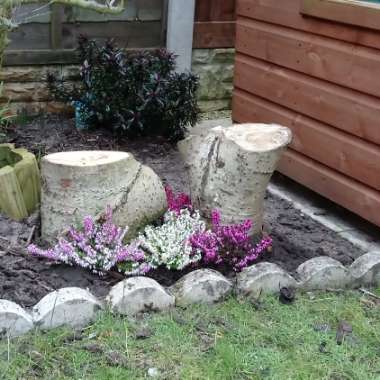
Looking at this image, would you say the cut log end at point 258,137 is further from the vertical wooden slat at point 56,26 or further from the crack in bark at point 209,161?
the vertical wooden slat at point 56,26

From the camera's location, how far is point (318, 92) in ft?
15.7

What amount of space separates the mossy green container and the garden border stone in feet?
3.09

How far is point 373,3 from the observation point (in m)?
4.32

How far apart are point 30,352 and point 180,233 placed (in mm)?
1108

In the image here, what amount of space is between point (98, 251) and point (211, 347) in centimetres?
80

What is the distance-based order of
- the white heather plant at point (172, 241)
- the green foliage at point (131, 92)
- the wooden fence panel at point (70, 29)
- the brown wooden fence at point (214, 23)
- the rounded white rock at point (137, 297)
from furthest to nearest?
the brown wooden fence at point (214, 23)
the wooden fence panel at point (70, 29)
the green foliage at point (131, 92)
the white heather plant at point (172, 241)
the rounded white rock at point (137, 297)

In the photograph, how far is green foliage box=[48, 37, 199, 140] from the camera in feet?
19.3

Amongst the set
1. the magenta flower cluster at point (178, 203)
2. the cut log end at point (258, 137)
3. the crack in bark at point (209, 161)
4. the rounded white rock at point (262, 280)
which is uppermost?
the cut log end at point (258, 137)

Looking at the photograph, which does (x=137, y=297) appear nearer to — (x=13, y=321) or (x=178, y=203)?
(x=13, y=321)

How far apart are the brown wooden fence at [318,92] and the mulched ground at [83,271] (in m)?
0.29

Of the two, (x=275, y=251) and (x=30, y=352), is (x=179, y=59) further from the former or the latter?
(x=30, y=352)

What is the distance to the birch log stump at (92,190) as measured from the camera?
3723 millimetres

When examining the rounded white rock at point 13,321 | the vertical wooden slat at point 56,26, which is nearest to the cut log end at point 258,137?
the rounded white rock at point 13,321

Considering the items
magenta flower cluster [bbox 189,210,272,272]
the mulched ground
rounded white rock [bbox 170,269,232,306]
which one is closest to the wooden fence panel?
the mulched ground
